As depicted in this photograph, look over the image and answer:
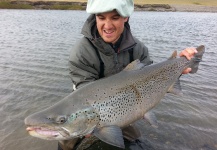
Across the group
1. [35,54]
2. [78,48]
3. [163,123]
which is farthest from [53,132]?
[35,54]

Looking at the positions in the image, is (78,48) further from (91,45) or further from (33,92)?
(33,92)

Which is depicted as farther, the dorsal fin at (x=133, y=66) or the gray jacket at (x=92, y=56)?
the gray jacket at (x=92, y=56)

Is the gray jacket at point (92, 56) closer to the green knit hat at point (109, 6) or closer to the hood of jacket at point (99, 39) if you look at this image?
the hood of jacket at point (99, 39)

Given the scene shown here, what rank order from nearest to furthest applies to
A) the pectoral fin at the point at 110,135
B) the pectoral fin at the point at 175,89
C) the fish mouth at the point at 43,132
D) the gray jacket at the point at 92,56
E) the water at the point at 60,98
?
the fish mouth at the point at 43,132 → the pectoral fin at the point at 110,135 → the gray jacket at the point at 92,56 → the pectoral fin at the point at 175,89 → the water at the point at 60,98

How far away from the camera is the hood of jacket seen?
3881mm

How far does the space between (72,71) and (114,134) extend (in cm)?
143

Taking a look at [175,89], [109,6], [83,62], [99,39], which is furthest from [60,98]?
[109,6]

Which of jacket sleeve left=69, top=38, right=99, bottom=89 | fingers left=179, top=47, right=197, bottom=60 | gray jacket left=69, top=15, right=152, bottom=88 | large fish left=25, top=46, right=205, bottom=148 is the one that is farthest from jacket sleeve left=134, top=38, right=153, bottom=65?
jacket sleeve left=69, top=38, right=99, bottom=89

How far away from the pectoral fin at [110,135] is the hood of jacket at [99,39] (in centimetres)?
141

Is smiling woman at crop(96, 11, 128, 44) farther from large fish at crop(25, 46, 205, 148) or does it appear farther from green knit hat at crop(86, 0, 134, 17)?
large fish at crop(25, 46, 205, 148)

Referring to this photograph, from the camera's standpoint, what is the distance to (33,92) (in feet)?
24.2

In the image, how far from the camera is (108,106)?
3131mm

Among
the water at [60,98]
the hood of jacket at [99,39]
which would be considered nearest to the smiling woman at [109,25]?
the hood of jacket at [99,39]

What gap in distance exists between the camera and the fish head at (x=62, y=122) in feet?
8.61
